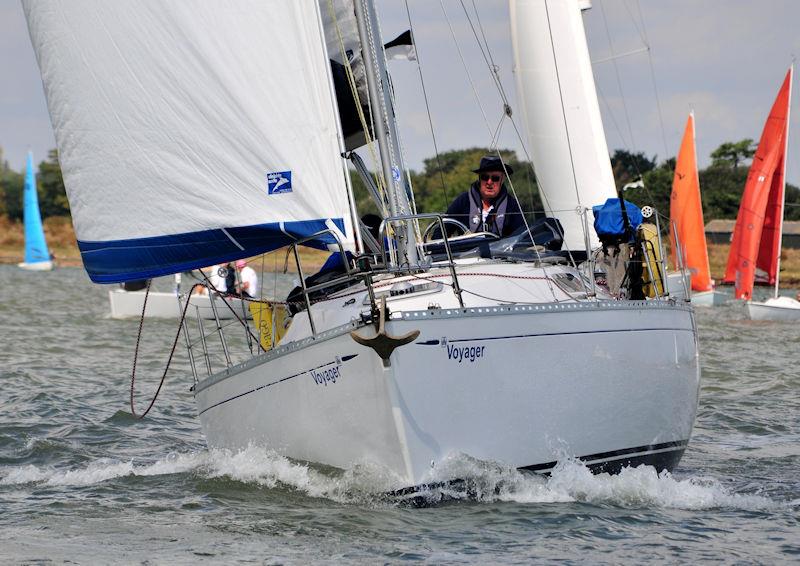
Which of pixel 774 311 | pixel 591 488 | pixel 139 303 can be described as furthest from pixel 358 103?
pixel 774 311

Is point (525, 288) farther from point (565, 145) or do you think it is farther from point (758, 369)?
point (758, 369)

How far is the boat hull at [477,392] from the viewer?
661 cm

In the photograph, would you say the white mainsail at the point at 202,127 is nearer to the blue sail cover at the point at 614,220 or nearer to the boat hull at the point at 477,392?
the boat hull at the point at 477,392

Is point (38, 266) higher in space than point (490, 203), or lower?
higher

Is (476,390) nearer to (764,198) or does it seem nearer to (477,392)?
(477,392)

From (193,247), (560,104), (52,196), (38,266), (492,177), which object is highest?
(52,196)

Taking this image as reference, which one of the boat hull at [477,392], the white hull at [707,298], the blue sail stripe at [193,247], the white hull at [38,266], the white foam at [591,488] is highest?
the white hull at [38,266]

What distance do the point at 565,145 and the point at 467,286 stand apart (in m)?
6.53

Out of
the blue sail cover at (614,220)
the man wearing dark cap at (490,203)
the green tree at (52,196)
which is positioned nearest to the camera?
the blue sail cover at (614,220)

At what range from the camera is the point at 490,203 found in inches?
376

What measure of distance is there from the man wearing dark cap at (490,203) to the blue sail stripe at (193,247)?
2.34m

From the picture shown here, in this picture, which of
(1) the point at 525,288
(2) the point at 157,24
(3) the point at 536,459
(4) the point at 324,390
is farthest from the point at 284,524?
(2) the point at 157,24

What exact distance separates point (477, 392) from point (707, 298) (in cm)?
2668

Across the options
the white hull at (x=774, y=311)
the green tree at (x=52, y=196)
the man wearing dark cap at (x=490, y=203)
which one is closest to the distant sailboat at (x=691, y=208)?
the white hull at (x=774, y=311)
